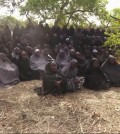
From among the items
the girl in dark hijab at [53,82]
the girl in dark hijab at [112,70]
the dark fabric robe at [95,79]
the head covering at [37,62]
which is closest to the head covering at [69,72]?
the girl in dark hijab at [53,82]

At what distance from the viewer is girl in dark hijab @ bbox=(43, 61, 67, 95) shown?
7.95 m

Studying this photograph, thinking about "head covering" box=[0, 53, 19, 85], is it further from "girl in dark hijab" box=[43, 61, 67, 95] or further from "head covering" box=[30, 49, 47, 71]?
"girl in dark hijab" box=[43, 61, 67, 95]

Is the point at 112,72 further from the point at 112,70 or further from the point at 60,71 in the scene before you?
the point at 60,71

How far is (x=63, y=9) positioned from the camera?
66.8ft

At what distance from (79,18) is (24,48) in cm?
1087

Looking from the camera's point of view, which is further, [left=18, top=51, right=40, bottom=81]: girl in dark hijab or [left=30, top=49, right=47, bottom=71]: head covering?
[left=30, top=49, right=47, bottom=71]: head covering

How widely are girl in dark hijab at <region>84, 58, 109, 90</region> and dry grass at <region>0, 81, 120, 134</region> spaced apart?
448 mm

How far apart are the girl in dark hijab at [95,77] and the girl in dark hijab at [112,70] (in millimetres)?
→ 350

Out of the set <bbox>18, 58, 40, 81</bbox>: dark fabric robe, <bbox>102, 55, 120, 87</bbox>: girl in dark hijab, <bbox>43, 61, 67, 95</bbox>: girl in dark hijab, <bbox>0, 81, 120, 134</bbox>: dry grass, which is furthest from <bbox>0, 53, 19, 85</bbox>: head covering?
<bbox>102, 55, 120, 87</bbox>: girl in dark hijab

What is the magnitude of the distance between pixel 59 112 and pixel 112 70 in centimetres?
325

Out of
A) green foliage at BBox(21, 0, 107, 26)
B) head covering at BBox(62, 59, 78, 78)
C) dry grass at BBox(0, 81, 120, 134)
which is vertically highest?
green foliage at BBox(21, 0, 107, 26)

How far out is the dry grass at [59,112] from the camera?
599cm

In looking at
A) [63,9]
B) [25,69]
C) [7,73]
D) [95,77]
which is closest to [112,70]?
[95,77]

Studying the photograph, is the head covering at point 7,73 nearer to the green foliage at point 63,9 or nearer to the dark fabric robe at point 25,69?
the dark fabric robe at point 25,69
